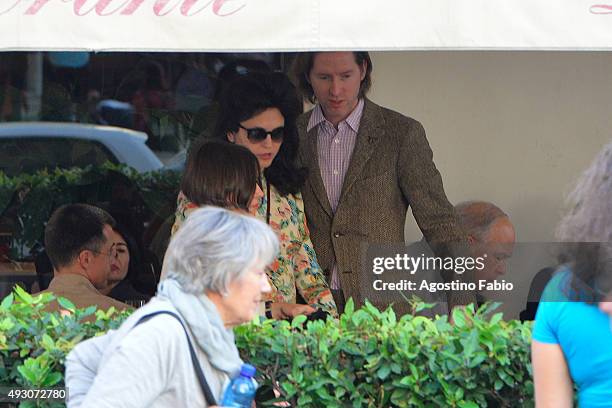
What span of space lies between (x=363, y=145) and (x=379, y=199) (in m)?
0.26

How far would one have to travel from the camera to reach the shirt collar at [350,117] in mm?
5410

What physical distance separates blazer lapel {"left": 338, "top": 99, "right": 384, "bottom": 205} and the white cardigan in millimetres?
2489

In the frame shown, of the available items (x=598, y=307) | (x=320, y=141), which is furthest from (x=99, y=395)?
(x=320, y=141)

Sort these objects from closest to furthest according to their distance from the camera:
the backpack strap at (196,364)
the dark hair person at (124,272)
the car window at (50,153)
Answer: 1. the backpack strap at (196,364)
2. the dark hair person at (124,272)
3. the car window at (50,153)

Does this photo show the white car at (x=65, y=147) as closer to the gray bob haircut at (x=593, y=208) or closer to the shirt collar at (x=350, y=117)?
the shirt collar at (x=350, y=117)

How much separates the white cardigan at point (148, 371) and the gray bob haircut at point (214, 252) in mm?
100

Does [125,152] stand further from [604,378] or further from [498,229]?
[604,378]

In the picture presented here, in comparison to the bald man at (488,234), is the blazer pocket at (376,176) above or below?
above

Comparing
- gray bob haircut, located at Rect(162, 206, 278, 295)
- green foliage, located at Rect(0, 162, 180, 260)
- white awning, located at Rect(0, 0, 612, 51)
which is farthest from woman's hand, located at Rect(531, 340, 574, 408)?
green foliage, located at Rect(0, 162, 180, 260)

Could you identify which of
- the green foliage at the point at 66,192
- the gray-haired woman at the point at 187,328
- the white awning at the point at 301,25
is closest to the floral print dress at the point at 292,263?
the white awning at the point at 301,25

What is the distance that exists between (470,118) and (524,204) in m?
0.60

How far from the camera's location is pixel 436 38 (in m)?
4.15

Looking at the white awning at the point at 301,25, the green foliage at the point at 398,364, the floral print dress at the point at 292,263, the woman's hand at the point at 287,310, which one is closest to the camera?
the green foliage at the point at 398,364

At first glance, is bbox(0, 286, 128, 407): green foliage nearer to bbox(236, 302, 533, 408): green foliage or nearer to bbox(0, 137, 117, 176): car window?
bbox(236, 302, 533, 408): green foliage
